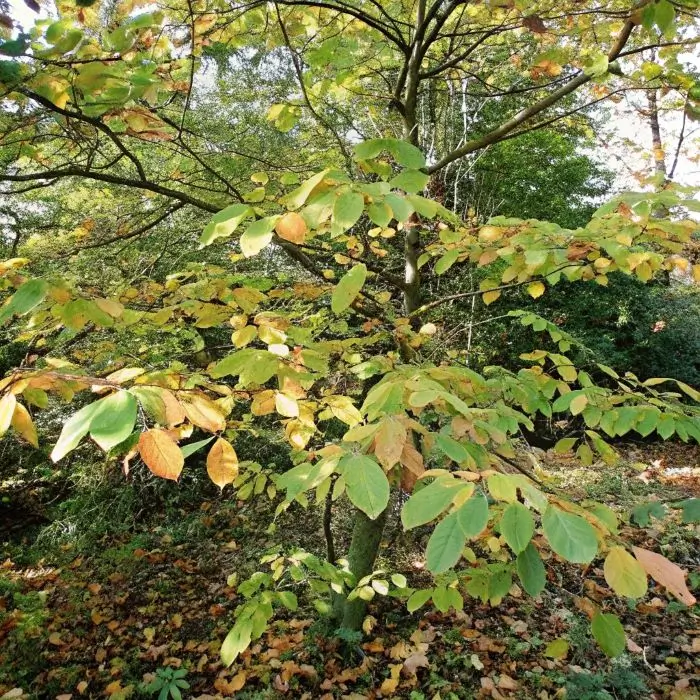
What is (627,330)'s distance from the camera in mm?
8688

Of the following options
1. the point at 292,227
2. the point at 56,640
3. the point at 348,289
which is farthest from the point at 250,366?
the point at 56,640

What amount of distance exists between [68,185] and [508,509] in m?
6.06

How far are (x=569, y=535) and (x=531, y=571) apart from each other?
20 cm

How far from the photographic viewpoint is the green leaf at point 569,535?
71 centimetres

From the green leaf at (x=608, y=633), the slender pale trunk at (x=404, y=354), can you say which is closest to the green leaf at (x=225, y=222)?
the green leaf at (x=608, y=633)

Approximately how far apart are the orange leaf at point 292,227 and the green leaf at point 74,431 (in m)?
0.44

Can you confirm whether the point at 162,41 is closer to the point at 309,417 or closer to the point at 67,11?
the point at 67,11

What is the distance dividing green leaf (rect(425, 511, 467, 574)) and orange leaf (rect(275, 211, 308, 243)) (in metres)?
0.57

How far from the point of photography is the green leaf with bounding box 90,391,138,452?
678 mm

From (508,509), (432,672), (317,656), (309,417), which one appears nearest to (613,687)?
(432,672)

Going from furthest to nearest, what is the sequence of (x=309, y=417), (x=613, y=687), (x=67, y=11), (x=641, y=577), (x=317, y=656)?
1. (x=317, y=656)
2. (x=613, y=687)
3. (x=67, y=11)
4. (x=309, y=417)
5. (x=641, y=577)

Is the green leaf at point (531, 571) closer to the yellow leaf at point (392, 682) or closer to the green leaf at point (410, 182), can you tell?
the green leaf at point (410, 182)

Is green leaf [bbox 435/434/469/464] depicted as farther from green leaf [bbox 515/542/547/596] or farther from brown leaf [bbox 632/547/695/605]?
brown leaf [bbox 632/547/695/605]

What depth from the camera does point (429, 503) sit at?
0.79 metres
